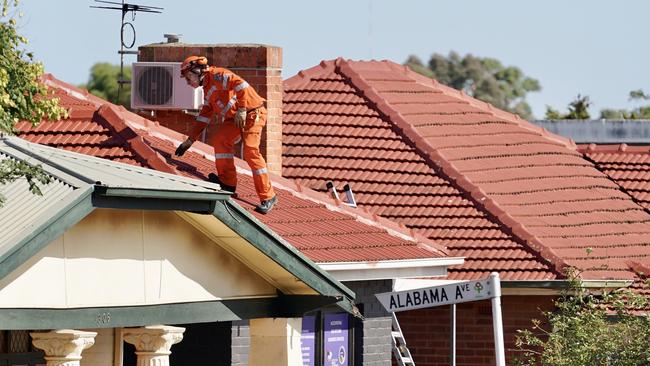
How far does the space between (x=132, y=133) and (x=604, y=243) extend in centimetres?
765

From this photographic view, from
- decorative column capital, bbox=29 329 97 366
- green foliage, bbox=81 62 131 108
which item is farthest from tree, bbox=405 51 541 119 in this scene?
decorative column capital, bbox=29 329 97 366

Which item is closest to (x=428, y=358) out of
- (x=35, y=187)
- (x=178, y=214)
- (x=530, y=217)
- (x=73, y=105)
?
(x=530, y=217)

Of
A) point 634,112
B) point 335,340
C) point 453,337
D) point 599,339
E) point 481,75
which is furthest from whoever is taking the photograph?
point 481,75

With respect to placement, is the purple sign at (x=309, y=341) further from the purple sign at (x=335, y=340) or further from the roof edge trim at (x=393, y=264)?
the roof edge trim at (x=393, y=264)

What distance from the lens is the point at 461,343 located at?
2405cm

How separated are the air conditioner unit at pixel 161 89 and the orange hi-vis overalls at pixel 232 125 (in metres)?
3.40

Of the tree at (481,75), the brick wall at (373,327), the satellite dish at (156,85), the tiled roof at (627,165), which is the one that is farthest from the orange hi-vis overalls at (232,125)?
the tree at (481,75)

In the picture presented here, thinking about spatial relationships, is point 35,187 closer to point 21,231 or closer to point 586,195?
point 21,231

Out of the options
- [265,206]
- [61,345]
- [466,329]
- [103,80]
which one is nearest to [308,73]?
[466,329]

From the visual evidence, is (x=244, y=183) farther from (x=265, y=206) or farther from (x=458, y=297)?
(x=458, y=297)

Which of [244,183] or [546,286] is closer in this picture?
[244,183]

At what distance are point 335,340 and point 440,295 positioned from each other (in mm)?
3232

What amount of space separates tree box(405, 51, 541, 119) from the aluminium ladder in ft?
291

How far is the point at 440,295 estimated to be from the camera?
17.7 meters
